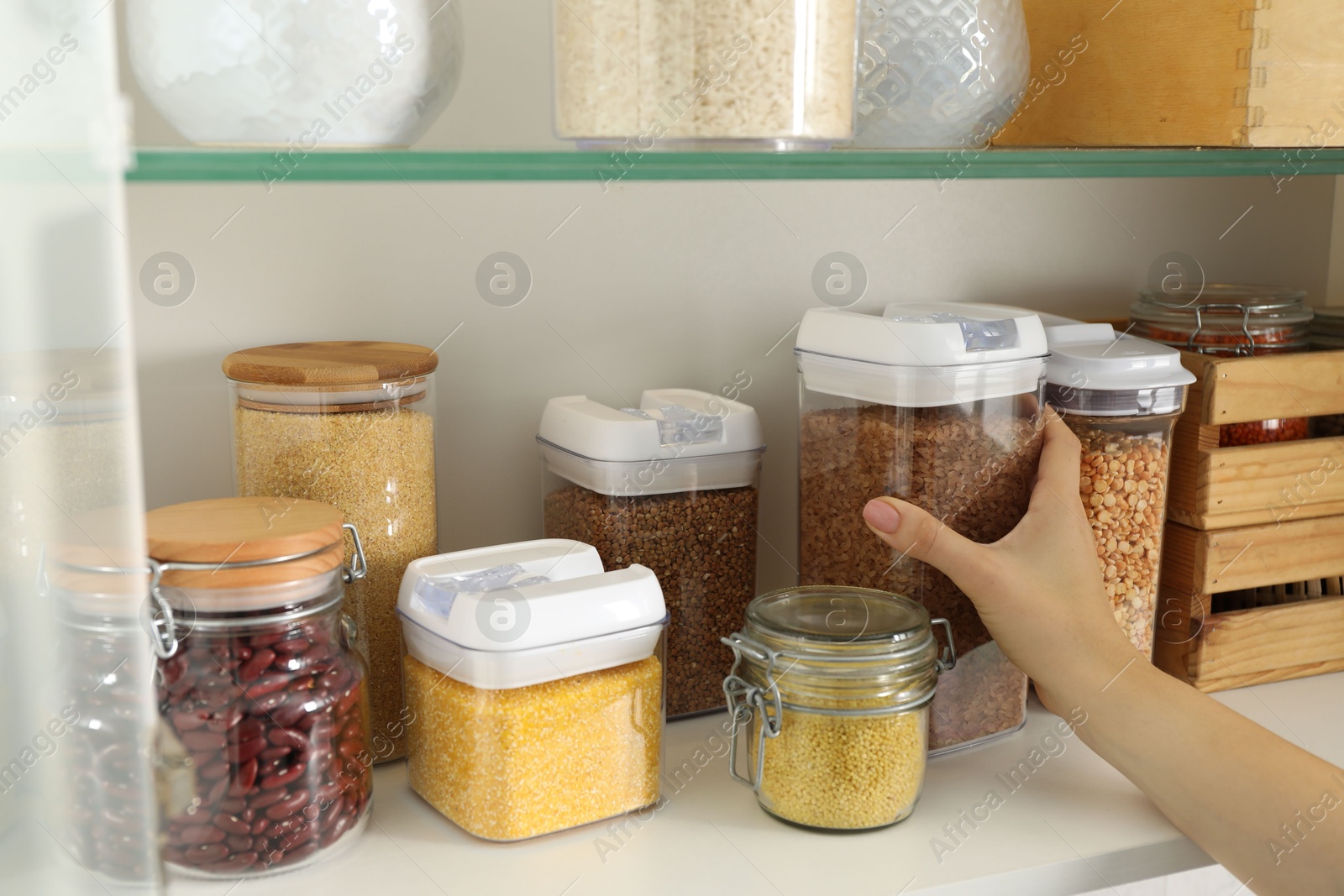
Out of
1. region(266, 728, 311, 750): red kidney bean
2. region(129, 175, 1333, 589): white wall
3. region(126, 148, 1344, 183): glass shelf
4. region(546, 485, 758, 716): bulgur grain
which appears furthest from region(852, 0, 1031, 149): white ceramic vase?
region(266, 728, 311, 750): red kidney bean

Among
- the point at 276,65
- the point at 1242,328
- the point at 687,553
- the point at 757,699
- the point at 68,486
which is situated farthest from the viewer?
the point at 1242,328

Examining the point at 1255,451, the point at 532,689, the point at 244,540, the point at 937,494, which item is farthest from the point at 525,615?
the point at 1255,451

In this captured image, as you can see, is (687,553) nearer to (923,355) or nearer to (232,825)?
(923,355)

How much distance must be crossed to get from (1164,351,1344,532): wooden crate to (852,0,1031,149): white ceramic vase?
264mm

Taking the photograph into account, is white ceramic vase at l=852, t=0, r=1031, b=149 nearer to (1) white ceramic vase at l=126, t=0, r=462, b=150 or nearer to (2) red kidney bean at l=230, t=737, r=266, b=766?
(1) white ceramic vase at l=126, t=0, r=462, b=150

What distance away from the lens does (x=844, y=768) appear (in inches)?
25.4

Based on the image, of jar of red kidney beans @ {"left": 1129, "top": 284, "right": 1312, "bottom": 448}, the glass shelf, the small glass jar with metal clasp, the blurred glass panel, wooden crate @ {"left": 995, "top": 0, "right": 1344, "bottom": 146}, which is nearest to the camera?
the blurred glass panel

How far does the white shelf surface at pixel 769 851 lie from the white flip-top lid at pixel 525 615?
0.10 m

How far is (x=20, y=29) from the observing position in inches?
15.5

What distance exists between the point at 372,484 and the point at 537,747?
0.18 metres

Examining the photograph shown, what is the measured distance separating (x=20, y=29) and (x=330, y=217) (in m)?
0.36

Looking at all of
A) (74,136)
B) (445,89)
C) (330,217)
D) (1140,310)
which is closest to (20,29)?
(74,136)

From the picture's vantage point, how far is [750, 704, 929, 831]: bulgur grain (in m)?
0.65

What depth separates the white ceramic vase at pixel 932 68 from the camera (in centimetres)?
72
